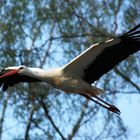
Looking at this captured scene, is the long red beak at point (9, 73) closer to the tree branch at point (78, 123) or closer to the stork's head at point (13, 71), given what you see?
the stork's head at point (13, 71)

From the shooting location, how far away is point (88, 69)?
7.36 meters

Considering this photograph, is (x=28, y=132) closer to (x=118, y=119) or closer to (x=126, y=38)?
(x=118, y=119)

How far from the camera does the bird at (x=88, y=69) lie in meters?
6.90

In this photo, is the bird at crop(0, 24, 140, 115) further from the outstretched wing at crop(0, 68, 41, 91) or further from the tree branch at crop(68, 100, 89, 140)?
the tree branch at crop(68, 100, 89, 140)

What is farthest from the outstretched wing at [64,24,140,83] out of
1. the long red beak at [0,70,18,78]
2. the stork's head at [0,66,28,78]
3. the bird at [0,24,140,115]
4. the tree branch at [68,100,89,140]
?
the tree branch at [68,100,89,140]

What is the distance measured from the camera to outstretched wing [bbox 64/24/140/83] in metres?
6.86

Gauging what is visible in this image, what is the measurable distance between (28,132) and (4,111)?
529 millimetres

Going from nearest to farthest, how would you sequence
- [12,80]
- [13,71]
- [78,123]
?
[13,71] → [12,80] → [78,123]

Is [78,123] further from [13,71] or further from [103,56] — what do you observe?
[103,56]

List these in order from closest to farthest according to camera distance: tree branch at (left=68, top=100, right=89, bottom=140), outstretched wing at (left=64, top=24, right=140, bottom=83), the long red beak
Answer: outstretched wing at (left=64, top=24, right=140, bottom=83), the long red beak, tree branch at (left=68, top=100, right=89, bottom=140)

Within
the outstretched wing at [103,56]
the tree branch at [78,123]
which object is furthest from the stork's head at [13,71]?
the tree branch at [78,123]

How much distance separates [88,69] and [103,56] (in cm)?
30

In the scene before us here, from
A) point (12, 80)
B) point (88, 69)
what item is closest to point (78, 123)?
point (12, 80)

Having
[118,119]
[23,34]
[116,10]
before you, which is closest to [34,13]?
[23,34]
